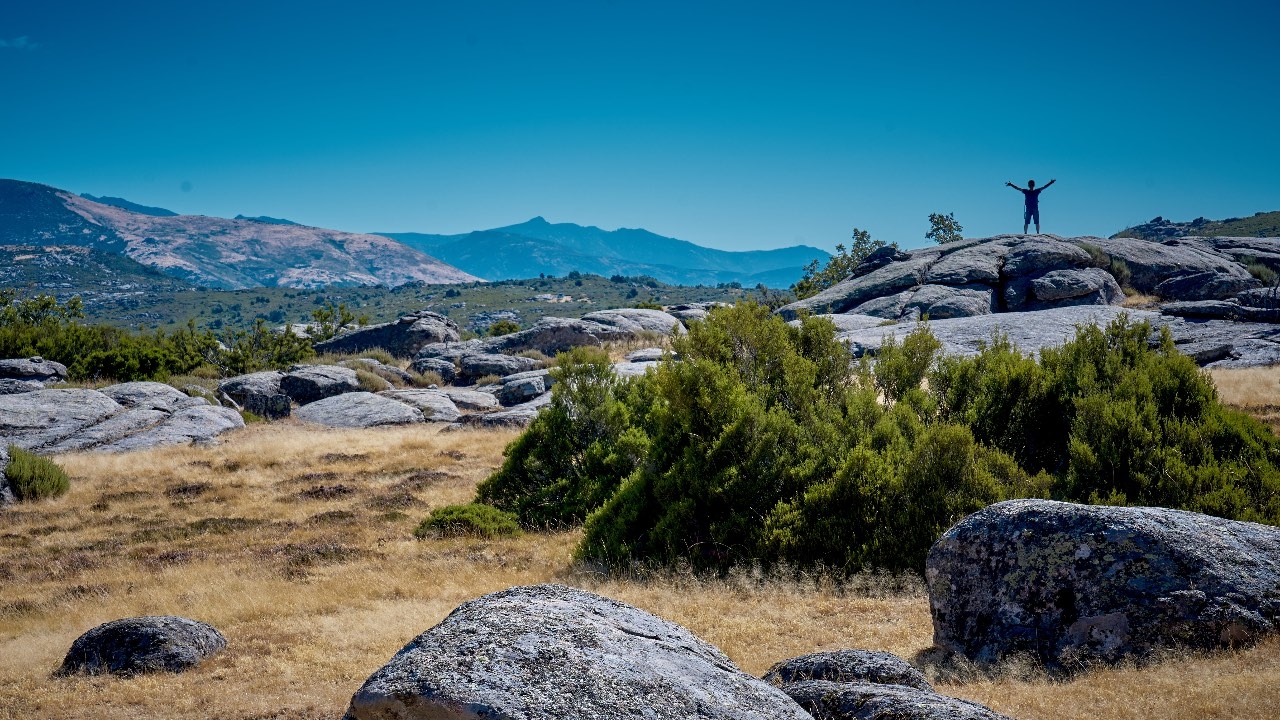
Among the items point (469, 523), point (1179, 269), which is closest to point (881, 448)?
point (469, 523)

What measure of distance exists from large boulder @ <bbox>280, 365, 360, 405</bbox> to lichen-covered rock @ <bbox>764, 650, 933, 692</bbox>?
33.6 meters

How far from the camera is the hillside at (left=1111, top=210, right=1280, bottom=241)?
85.9m

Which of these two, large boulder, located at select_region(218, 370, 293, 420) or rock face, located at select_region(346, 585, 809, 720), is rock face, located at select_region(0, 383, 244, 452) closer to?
large boulder, located at select_region(218, 370, 293, 420)

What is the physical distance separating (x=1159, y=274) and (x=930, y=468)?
3546 cm

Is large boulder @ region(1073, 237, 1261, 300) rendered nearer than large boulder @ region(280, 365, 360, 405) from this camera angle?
Yes

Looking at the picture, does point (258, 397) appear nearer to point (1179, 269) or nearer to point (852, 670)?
point (852, 670)

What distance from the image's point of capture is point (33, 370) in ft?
104

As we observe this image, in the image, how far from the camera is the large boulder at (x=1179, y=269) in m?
34.4

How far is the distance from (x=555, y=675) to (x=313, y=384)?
3551cm

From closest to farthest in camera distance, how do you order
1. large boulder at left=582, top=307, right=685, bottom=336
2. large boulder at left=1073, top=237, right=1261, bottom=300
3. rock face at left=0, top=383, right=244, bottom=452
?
1. rock face at left=0, top=383, right=244, bottom=452
2. large boulder at left=1073, top=237, right=1261, bottom=300
3. large boulder at left=582, top=307, right=685, bottom=336

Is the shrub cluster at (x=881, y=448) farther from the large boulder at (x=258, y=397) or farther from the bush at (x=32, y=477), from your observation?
the large boulder at (x=258, y=397)

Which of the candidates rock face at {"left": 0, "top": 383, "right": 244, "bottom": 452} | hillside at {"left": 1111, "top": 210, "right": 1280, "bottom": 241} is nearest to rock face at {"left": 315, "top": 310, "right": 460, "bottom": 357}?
rock face at {"left": 0, "top": 383, "right": 244, "bottom": 452}

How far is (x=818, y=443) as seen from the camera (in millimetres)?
11961

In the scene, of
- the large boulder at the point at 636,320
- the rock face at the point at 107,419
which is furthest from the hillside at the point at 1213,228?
the rock face at the point at 107,419
